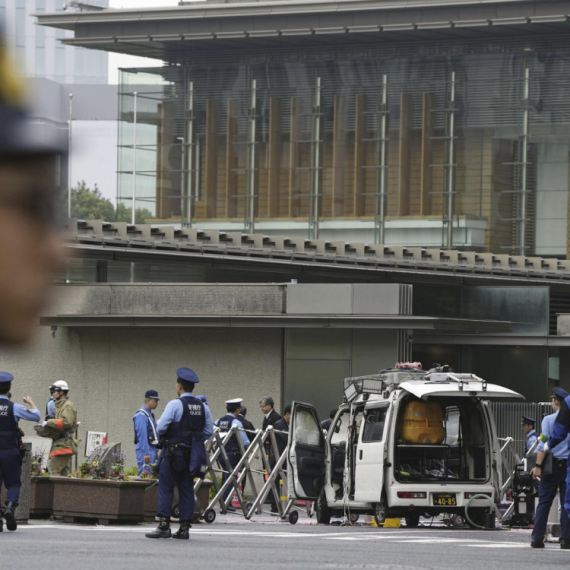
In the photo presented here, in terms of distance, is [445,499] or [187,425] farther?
[445,499]

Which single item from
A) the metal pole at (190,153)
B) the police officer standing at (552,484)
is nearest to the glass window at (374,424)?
the police officer standing at (552,484)

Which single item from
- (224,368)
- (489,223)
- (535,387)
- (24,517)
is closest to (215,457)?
(24,517)

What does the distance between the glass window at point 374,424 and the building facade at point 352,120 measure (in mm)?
41685

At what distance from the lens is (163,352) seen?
2705cm

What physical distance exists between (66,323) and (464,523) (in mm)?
10448

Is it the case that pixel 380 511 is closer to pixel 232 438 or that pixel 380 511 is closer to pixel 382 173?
pixel 232 438

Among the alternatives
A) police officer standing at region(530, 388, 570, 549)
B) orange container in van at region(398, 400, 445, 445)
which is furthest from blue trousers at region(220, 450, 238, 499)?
police officer standing at region(530, 388, 570, 549)

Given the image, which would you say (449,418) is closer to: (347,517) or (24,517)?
(347,517)

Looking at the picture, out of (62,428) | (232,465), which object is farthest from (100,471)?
(232,465)

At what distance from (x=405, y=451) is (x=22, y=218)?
17.3 meters

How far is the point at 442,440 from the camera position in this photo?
1811cm

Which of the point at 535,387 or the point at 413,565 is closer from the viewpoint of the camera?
the point at 413,565

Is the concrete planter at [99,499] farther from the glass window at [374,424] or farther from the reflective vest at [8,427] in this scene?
the glass window at [374,424]

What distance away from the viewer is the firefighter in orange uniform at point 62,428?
1825cm
